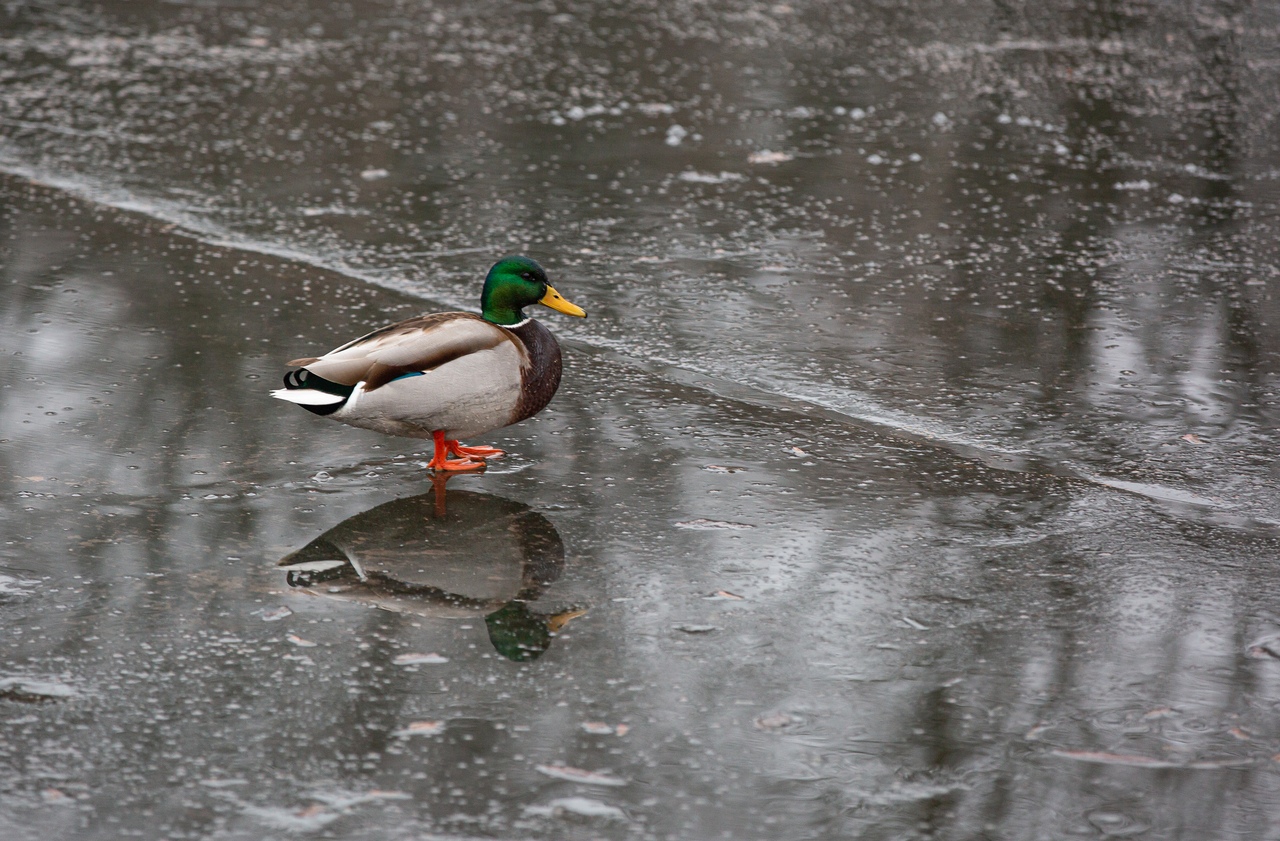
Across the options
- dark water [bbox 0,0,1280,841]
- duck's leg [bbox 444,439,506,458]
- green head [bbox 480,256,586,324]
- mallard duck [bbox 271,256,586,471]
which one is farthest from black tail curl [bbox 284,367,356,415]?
green head [bbox 480,256,586,324]

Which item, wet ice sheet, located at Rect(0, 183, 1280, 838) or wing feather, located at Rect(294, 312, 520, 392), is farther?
wing feather, located at Rect(294, 312, 520, 392)

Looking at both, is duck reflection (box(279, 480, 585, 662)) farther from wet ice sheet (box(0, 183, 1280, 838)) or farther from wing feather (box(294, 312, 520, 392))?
wing feather (box(294, 312, 520, 392))

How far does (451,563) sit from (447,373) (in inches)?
26.0

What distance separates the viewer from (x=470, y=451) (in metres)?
4.67

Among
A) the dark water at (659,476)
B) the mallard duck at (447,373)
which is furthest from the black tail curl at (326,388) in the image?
the dark water at (659,476)

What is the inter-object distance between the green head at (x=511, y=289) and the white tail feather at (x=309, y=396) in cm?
56

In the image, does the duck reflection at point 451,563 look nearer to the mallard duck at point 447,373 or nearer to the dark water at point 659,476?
the dark water at point 659,476

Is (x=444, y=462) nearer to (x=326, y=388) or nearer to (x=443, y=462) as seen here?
(x=443, y=462)

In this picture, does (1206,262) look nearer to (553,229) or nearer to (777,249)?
(777,249)

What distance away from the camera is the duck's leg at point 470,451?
4.64m

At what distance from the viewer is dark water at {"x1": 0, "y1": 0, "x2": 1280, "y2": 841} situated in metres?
3.04

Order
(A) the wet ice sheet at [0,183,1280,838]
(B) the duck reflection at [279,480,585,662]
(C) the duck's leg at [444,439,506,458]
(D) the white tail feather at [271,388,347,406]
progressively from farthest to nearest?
1. (C) the duck's leg at [444,439,506,458]
2. (D) the white tail feather at [271,388,347,406]
3. (B) the duck reflection at [279,480,585,662]
4. (A) the wet ice sheet at [0,183,1280,838]

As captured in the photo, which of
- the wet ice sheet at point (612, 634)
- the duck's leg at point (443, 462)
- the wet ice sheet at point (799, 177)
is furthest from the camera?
the wet ice sheet at point (799, 177)

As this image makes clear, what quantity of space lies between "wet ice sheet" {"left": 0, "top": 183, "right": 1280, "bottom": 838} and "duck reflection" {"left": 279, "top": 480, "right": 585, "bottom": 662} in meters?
0.01
